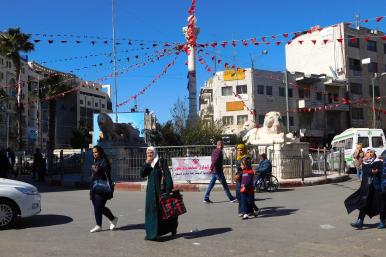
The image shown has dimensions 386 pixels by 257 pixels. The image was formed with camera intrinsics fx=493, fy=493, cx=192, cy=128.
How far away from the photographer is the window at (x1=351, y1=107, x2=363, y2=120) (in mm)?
63688

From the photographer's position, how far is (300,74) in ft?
196

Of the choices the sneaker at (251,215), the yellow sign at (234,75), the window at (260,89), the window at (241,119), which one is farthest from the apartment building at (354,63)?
the sneaker at (251,215)

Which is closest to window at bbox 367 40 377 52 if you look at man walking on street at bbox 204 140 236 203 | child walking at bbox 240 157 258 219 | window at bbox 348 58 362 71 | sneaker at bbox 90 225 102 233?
window at bbox 348 58 362 71

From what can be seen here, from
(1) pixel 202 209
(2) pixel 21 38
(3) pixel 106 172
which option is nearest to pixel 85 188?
(1) pixel 202 209

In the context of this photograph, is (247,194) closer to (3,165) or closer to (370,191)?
(370,191)

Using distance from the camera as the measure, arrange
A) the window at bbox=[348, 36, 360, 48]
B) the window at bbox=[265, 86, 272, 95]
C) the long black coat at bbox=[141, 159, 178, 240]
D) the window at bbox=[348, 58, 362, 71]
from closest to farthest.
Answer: the long black coat at bbox=[141, 159, 178, 240] → the window at bbox=[265, 86, 272, 95] → the window at bbox=[348, 36, 360, 48] → the window at bbox=[348, 58, 362, 71]

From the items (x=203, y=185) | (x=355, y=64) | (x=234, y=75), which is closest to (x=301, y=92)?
(x=355, y=64)

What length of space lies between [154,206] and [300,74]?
54057mm

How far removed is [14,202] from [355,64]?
195 ft

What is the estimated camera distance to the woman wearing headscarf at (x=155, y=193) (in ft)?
26.4

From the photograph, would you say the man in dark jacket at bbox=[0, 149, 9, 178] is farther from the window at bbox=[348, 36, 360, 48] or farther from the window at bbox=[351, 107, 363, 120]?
the window at bbox=[351, 107, 363, 120]

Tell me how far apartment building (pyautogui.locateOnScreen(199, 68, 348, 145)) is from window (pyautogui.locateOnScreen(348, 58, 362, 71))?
340 cm

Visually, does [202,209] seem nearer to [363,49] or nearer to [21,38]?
[21,38]

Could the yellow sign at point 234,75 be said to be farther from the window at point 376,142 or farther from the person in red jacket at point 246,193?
the person in red jacket at point 246,193
